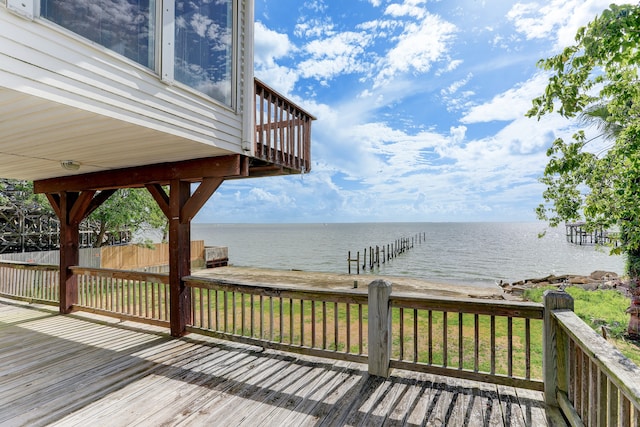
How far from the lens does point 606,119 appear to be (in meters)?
4.65

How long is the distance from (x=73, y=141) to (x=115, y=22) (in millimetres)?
1447

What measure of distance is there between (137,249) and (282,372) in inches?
580

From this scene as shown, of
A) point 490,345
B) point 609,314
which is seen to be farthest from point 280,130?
point 609,314

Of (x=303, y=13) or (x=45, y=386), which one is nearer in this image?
(x=45, y=386)

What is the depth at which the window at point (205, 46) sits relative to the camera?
136 inches

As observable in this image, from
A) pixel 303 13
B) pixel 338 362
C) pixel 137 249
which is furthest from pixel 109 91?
pixel 137 249

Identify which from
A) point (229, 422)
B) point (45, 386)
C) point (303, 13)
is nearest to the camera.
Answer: point (229, 422)

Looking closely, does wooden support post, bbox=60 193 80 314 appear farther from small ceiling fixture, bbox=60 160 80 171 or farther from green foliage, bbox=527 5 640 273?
green foliage, bbox=527 5 640 273

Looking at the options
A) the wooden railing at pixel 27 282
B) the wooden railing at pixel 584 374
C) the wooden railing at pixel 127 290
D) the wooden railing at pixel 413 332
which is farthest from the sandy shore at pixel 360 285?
the wooden railing at pixel 584 374

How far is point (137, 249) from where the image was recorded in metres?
15.3

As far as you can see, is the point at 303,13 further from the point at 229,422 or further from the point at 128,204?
the point at 229,422

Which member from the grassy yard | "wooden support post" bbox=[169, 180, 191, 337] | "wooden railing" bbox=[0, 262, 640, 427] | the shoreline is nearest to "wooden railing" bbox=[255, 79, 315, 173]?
"wooden support post" bbox=[169, 180, 191, 337]

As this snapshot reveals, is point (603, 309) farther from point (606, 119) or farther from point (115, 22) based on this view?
point (115, 22)

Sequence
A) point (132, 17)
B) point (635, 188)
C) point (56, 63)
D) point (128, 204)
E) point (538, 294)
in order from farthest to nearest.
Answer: point (538, 294)
point (128, 204)
point (635, 188)
point (132, 17)
point (56, 63)
